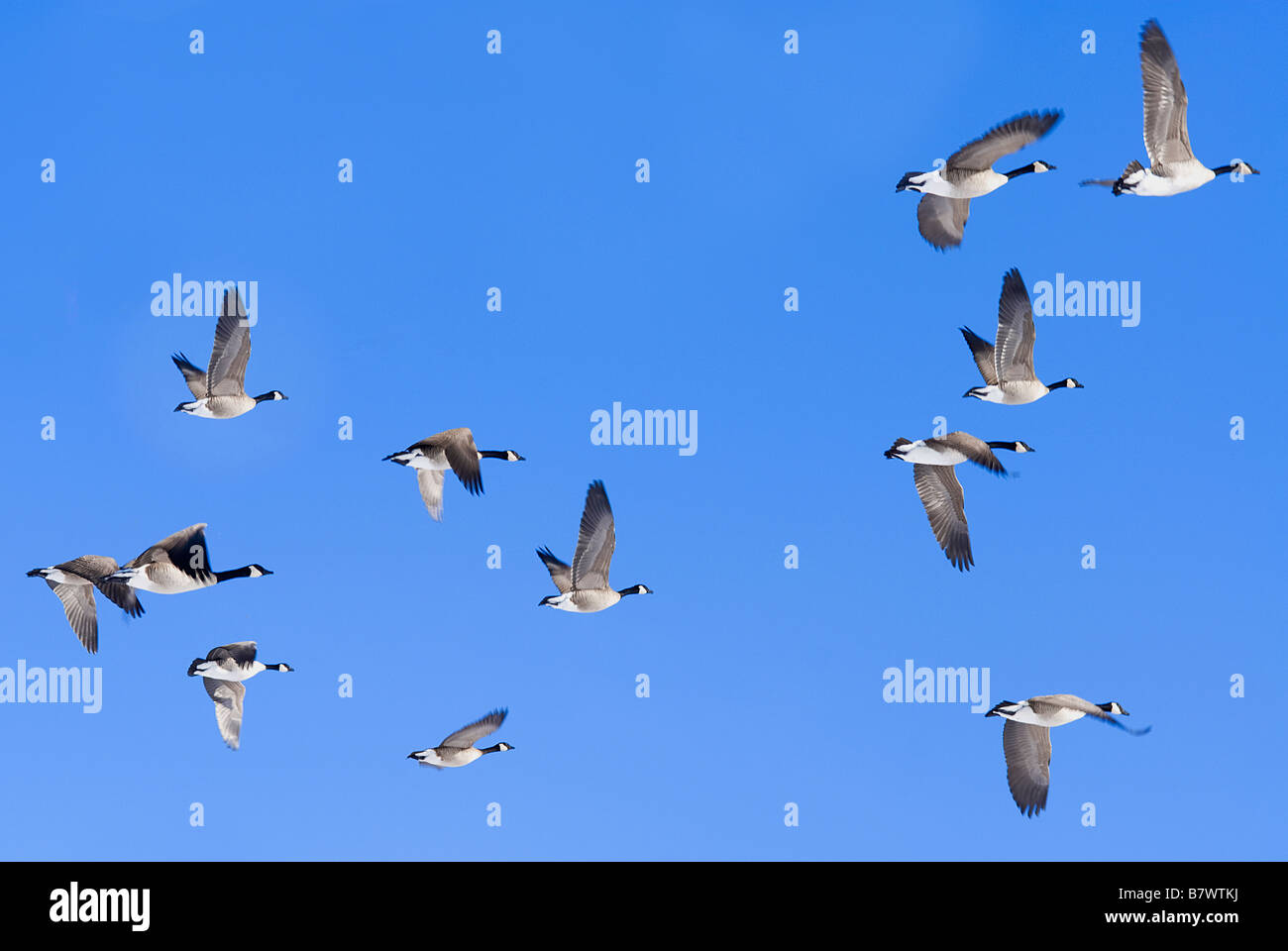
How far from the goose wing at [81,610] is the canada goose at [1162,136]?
9.87 metres

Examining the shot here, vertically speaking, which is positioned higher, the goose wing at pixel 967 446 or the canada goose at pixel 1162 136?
the canada goose at pixel 1162 136

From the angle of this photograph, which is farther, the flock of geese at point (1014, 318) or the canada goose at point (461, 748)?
the canada goose at point (461, 748)

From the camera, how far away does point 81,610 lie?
38.8ft

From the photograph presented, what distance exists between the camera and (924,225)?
11672 mm

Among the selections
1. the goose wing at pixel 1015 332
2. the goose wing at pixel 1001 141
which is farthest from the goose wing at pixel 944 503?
the goose wing at pixel 1001 141

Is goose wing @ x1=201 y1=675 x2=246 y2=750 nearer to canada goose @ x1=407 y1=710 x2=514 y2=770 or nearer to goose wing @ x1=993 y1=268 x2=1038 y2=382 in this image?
canada goose @ x1=407 y1=710 x2=514 y2=770

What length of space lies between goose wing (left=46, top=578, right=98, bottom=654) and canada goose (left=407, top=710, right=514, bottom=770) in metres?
3.24

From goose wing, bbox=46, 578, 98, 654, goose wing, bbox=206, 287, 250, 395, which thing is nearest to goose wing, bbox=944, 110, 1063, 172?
goose wing, bbox=206, 287, 250, 395

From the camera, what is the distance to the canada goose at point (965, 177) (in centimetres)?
934

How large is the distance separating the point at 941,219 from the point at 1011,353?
64.2 inches

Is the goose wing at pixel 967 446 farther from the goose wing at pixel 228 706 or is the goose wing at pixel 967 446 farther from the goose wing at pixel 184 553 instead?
the goose wing at pixel 228 706

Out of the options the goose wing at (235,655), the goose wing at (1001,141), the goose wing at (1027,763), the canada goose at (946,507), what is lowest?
the goose wing at (1027,763)

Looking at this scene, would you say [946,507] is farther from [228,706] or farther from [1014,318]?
[228,706]
